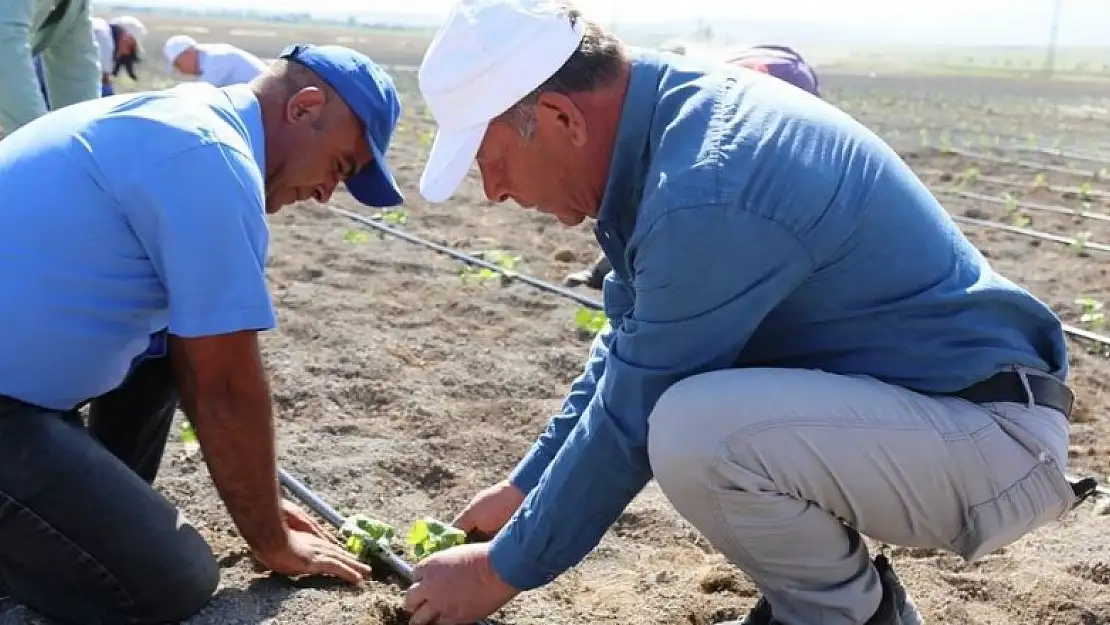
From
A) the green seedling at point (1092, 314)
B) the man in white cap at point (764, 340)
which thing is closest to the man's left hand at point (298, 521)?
the man in white cap at point (764, 340)

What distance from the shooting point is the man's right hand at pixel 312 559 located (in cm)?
246

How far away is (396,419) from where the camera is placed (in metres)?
3.67

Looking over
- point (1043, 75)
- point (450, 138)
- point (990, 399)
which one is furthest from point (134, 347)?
point (1043, 75)

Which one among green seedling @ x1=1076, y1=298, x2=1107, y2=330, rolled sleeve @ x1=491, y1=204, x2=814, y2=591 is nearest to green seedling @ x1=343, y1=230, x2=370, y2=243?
green seedling @ x1=1076, y1=298, x2=1107, y2=330

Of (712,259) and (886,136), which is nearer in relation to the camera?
(712,259)

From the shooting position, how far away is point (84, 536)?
7.62 ft

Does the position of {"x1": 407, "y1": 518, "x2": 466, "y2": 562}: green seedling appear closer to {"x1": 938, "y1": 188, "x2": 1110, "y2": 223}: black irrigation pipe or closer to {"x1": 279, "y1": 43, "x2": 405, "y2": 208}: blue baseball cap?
{"x1": 279, "y1": 43, "x2": 405, "y2": 208}: blue baseball cap

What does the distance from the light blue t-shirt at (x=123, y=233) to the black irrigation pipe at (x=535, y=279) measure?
288cm

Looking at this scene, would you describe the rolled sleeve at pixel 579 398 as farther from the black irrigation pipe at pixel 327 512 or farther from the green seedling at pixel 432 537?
the black irrigation pipe at pixel 327 512

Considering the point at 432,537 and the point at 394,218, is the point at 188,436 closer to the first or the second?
the point at 432,537

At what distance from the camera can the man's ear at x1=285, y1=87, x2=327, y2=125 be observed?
2412 mm

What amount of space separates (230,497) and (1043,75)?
3504cm

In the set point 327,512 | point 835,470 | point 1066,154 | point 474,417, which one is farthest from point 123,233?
point 1066,154

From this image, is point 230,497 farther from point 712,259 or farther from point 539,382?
point 539,382
